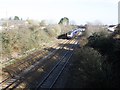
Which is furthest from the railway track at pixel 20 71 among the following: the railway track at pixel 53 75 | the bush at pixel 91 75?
the bush at pixel 91 75

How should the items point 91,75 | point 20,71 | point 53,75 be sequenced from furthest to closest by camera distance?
point 20,71, point 53,75, point 91,75

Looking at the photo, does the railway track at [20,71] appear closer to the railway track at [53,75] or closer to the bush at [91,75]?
the railway track at [53,75]

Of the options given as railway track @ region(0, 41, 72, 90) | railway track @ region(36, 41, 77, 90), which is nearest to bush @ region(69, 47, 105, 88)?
railway track @ region(36, 41, 77, 90)

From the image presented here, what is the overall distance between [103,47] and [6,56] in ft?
40.8

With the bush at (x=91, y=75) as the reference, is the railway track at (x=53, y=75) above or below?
below

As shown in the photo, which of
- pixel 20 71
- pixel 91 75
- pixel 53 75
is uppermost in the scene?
pixel 91 75

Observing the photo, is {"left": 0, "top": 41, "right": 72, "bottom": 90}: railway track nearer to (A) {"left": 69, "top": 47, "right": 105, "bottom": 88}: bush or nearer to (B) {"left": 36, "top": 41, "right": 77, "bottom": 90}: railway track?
(B) {"left": 36, "top": 41, "right": 77, "bottom": 90}: railway track

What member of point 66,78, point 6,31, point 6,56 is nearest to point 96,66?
point 66,78

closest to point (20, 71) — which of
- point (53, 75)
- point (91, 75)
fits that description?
point (53, 75)

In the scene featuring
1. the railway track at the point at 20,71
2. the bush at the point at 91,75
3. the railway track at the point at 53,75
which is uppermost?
the bush at the point at 91,75

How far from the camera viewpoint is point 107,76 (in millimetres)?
17359

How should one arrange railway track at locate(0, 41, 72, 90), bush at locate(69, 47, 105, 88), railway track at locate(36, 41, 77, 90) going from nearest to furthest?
bush at locate(69, 47, 105, 88), railway track at locate(0, 41, 72, 90), railway track at locate(36, 41, 77, 90)

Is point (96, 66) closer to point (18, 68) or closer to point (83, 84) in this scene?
point (83, 84)

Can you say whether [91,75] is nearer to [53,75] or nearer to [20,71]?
[53,75]
